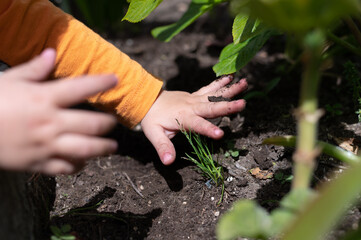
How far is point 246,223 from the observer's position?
0.70 meters

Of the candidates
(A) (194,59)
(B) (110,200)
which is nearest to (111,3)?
(A) (194,59)

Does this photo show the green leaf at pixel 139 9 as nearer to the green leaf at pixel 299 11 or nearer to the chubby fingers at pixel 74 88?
the chubby fingers at pixel 74 88

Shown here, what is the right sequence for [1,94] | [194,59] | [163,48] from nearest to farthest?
1. [1,94]
2. [194,59]
3. [163,48]

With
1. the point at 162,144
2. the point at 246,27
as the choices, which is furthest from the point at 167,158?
the point at 246,27

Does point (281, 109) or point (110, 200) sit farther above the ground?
point (281, 109)

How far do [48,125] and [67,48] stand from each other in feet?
2.17

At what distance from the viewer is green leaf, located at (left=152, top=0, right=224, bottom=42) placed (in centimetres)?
134

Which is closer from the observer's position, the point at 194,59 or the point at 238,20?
the point at 238,20

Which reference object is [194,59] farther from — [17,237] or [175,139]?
[17,237]

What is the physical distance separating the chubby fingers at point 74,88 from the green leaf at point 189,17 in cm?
62

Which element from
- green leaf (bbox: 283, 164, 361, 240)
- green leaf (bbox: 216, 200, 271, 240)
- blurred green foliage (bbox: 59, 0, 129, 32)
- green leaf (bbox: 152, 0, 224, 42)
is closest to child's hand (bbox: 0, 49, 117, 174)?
green leaf (bbox: 216, 200, 271, 240)

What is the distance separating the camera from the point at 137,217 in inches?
46.6

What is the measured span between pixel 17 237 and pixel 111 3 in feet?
5.75

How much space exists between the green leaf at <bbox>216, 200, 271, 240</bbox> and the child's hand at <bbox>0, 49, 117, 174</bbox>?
A: 276 millimetres
